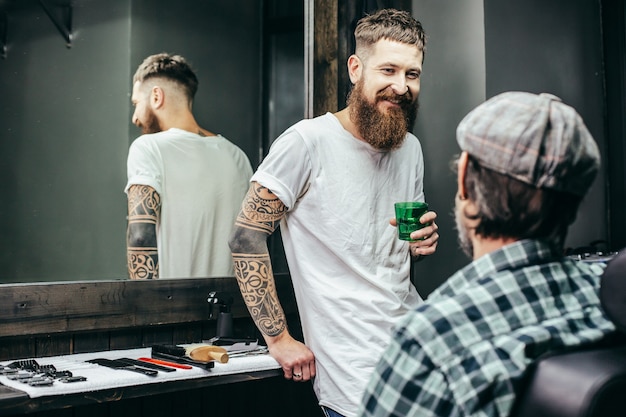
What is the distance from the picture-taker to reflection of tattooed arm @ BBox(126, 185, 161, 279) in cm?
257

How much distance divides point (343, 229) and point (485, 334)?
125 cm

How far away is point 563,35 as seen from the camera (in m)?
3.62

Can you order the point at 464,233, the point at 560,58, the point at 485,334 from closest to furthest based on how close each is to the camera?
the point at 485,334
the point at 464,233
the point at 560,58

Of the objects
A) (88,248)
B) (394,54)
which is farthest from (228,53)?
(88,248)

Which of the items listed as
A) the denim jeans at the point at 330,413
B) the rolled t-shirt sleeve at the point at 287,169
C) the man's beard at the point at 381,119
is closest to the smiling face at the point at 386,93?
the man's beard at the point at 381,119

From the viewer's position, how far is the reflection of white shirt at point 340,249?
7.58ft

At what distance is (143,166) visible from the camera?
2662 millimetres

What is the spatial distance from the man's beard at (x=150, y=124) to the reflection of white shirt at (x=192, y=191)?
0.02m

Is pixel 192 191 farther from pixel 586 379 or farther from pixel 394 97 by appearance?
pixel 586 379

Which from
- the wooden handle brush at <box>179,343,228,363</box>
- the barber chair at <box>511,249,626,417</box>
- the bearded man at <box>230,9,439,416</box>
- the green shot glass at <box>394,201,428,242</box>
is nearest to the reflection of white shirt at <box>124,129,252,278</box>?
the bearded man at <box>230,9,439,416</box>

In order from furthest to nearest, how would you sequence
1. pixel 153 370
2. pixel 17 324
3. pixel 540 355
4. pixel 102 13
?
1. pixel 102 13
2. pixel 17 324
3. pixel 153 370
4. pixel 540 355

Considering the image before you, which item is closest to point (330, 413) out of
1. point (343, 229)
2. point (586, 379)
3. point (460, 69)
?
point (343, 229)

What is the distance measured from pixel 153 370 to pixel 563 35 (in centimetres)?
265

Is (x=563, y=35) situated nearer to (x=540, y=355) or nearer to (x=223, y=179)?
(x=223, y=179)
